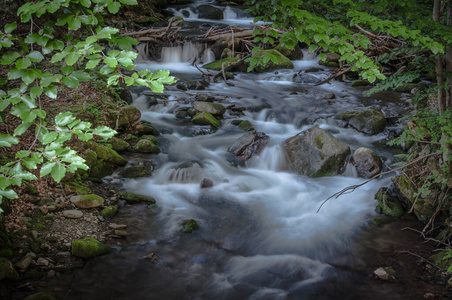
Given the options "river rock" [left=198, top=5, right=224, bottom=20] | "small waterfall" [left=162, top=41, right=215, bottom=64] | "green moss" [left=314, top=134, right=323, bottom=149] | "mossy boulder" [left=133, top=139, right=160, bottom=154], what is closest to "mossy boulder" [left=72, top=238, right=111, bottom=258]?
"mossy boulder" [left=133, top=139, right=160, bottom=154]

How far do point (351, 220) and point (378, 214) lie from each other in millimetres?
535

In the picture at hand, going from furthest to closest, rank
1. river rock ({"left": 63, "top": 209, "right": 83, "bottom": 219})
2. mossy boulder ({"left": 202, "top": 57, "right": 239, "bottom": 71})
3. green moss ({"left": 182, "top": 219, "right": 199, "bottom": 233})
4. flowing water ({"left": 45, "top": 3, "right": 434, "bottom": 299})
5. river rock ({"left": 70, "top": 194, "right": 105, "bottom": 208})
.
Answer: mossy boulder ({"left": 202, "top": 57, "right": 239, "bottom": 71}) → green moss ({"left": 182, "top": 219, "right": 199, "bottom": 233}) → river rock ({"left": 70, "top": 194, "right": 105, "bottom": 208}) → river rock ({"left": 63, "top": 209, "right": 83, "bottom": 219}) → flowing water ({"left": 45, "top": 3, "right": 434, "bottom": 299})

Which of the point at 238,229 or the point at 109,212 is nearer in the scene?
the point at 109,212

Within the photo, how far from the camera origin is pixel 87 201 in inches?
221

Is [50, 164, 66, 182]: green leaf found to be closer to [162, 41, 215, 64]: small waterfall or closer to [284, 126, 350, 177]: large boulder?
[284, 126, 350, 177]: large boulder

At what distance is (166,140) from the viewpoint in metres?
A: 9.14

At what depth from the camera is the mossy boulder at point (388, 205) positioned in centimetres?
Result: 630

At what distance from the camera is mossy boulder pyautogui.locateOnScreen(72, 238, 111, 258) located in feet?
15.1

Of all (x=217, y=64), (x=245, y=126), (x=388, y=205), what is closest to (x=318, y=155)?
(x=388, y=205)

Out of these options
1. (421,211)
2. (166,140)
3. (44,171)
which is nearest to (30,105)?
(44,171)

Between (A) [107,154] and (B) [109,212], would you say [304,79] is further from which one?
(B) [109,212]

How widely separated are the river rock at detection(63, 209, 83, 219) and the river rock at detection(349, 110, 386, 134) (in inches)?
305

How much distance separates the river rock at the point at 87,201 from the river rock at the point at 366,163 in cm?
555

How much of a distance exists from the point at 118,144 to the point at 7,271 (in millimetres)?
4207
